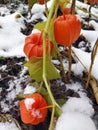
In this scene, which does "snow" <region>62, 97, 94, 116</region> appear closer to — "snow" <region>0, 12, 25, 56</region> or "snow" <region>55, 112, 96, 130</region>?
"snow" <region>55, 112, 96, 130</region>

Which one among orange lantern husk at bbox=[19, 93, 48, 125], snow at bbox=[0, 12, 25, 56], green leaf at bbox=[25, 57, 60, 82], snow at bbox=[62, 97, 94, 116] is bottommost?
snow at bbox=[62, 97, 94, 116]

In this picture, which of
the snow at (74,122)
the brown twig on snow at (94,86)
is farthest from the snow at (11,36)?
the snow at (74,122)

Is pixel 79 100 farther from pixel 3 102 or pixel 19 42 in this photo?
pixel 19 42

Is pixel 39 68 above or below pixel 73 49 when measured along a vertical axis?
above

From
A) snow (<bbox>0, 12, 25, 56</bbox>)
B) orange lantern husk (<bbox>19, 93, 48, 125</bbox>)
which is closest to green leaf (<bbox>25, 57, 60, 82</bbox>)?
orange lantern husk (<bbox>19, 93, 48, 125</bbox>)

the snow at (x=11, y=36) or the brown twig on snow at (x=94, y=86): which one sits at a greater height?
the snow at (x=11, y=36)

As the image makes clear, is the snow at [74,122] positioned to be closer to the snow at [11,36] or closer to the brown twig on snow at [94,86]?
the brown twig on snow at [94,86]

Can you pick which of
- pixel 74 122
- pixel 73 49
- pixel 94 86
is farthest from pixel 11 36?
pixel 74 122

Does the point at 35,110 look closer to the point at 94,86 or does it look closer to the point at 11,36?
the point at 94,86

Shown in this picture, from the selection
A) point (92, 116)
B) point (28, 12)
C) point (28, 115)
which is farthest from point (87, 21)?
point (28, 115)
